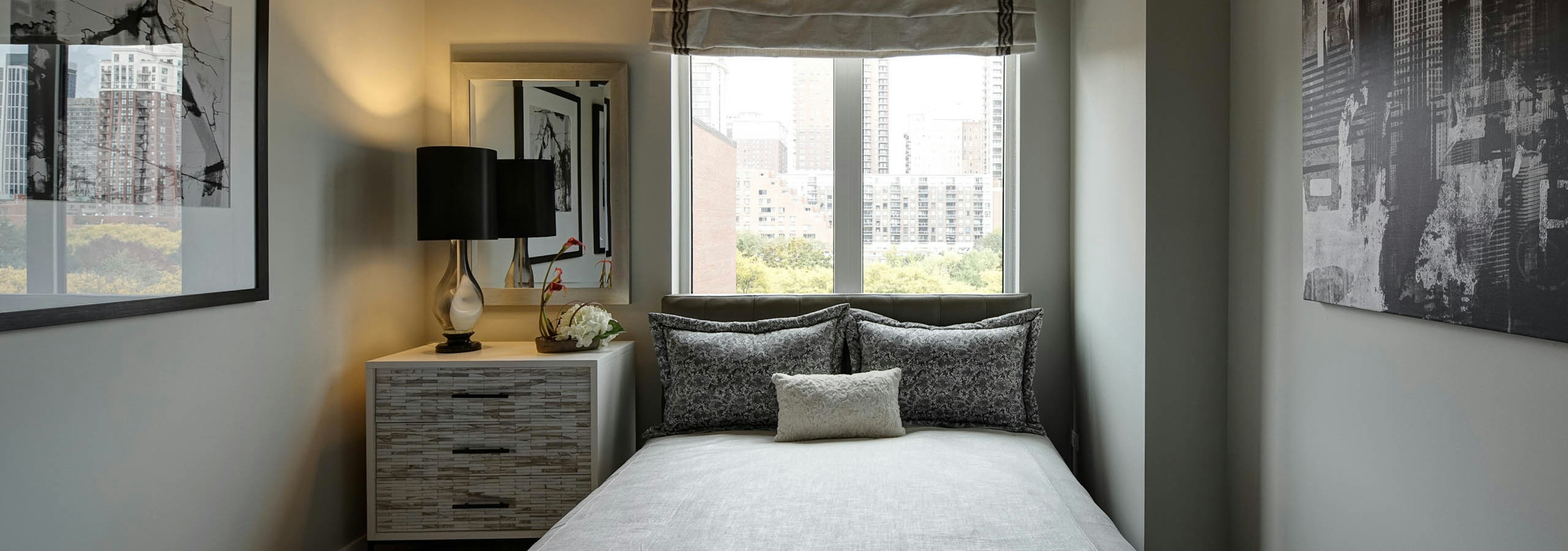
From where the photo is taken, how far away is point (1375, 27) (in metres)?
1.62

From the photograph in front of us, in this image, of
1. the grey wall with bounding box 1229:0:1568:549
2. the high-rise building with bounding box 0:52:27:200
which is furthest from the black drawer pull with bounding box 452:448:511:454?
the grey wall with bounding box 1229:0:1568:549

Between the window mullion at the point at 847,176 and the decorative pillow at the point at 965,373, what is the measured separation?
1.67ft

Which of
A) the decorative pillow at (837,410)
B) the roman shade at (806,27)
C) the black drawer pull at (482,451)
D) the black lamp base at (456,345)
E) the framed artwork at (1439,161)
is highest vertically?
the roman shade at (806,27)

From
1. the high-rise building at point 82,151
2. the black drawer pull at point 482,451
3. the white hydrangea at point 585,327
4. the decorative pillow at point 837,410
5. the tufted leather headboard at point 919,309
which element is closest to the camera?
the high-rise building at point 82,151

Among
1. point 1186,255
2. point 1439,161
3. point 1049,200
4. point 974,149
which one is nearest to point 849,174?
point 974,149

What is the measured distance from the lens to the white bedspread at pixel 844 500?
1770 mm

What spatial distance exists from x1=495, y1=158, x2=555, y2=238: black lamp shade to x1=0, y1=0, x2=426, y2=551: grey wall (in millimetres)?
458

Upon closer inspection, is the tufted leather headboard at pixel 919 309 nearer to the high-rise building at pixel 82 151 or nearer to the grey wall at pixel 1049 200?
the grey wall at pixel 1049 200

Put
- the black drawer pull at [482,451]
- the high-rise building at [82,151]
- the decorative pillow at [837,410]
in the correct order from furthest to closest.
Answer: the black drawer pull at [482,451] < the decorative pillow at [837,410] < the high-rise building at [82,151]

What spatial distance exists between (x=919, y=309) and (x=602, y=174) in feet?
4.39

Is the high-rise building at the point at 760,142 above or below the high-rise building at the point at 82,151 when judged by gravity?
above

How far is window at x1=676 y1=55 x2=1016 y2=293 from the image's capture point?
3.26 meters

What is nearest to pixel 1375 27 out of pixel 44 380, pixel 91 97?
pixel 91 97

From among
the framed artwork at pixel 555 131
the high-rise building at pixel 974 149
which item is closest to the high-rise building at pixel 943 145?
the high-rise building at pixel 974 149
